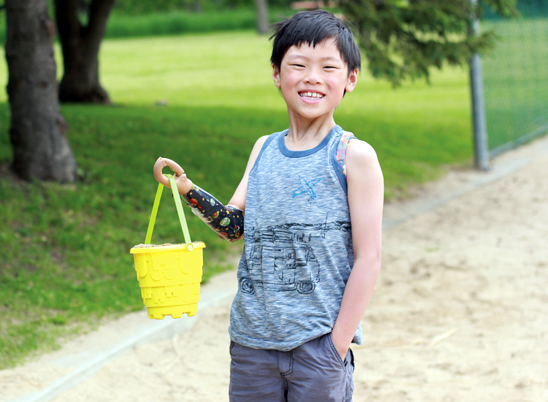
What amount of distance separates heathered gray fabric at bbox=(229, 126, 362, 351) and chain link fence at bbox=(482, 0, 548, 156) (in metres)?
8.75

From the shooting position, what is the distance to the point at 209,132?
943 cm

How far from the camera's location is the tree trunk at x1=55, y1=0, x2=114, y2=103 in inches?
432

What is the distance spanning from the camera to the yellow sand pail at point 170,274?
6.32 ft

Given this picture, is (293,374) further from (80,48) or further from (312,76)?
(80,48)

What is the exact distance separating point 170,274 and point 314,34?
0.84 metres

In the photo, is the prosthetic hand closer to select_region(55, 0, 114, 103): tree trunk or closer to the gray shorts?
the gray shorts

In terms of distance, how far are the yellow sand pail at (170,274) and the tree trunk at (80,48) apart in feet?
32.1

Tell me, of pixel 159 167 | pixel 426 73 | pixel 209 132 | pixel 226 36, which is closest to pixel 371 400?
pixel 159 167

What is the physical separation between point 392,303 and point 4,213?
338 centimetres

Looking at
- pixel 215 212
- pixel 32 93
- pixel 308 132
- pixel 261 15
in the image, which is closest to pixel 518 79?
pixel 32 93

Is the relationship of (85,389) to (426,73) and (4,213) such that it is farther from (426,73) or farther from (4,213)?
(426,73)

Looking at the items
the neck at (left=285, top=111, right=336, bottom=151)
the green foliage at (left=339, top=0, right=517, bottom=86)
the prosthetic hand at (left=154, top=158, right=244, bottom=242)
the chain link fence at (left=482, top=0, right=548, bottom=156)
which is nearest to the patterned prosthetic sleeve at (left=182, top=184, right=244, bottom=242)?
A: the prosthetic hand at (left=154, top=158, right=244, bottom=242)

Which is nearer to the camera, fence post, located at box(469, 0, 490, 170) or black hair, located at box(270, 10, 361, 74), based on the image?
black hair, located at box(270, 10, 361, 74)

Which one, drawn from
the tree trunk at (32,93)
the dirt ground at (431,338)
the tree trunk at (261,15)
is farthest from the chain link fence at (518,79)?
the tree trunk at (261,15)
